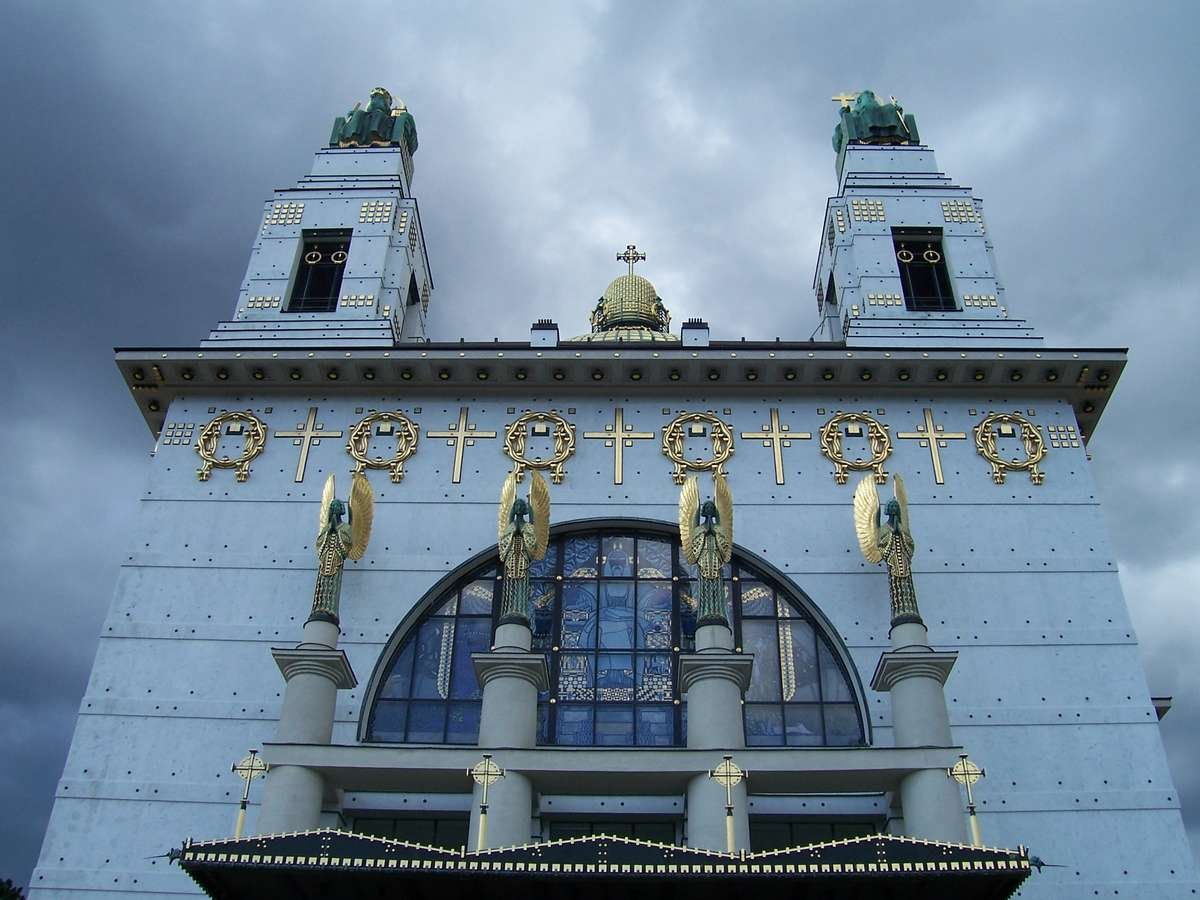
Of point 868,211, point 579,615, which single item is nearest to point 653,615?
point 579,615

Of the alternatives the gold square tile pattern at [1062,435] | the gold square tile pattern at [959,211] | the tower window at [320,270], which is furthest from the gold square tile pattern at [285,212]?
the gold square tile pattern at [1062,435]

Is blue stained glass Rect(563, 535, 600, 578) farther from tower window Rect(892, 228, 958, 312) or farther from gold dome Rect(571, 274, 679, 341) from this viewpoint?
gold dome Rect(571, 274, 679, 341)

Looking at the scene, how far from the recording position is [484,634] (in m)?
22.6

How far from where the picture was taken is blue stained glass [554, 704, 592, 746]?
21312 millimetres

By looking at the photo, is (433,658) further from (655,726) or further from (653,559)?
(653,559)

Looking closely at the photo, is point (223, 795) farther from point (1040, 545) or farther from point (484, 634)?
point (1040, 545)

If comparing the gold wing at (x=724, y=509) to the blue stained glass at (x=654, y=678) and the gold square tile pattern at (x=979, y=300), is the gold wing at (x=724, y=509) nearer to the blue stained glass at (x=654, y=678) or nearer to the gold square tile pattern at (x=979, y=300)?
the blue stained glass at (x=654, y=678)

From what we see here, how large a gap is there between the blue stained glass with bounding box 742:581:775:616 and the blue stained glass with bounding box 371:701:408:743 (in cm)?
662

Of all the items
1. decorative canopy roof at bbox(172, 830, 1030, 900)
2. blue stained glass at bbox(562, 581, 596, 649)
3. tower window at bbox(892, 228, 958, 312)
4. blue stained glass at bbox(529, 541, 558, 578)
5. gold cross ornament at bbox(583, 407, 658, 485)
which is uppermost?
tower window at bbox(892, 228, 958, 312)

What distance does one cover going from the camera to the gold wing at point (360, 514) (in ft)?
74.1

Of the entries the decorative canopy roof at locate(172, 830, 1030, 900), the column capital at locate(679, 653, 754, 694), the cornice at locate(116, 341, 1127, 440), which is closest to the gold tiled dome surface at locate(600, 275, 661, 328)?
the cornice at locate(116, 341, 1127, 440)

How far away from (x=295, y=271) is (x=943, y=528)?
53.5ft

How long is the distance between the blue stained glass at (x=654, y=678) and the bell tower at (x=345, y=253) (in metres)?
9.89

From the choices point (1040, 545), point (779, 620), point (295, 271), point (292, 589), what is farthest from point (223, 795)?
point (1040, 545)
